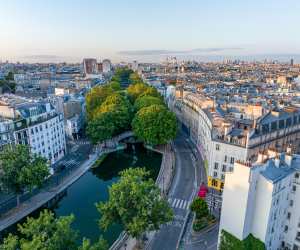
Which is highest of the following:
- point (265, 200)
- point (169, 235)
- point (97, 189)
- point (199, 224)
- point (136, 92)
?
point (136, 92)

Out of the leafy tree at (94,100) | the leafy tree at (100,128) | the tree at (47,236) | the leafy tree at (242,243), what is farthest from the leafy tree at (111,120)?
the leafy tree at (242,243)

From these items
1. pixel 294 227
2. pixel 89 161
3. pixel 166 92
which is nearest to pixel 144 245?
pixel 294 227

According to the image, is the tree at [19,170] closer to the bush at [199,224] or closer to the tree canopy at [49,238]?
the tree canopy at [49,238]

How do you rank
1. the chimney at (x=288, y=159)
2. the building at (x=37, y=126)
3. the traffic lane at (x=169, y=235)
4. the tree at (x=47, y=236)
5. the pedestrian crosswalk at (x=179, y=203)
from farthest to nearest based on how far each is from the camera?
the building at (x=37, y=126)
the pedestrian crosswalk at (x=179, y=203)
the traffic lane at (x=169, y=235)
the chimney at (x=288, y=159)
the tree at (x=47, y=236)

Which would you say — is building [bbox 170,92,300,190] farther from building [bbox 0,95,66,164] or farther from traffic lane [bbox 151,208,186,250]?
building [bbox 0,95,66,164]

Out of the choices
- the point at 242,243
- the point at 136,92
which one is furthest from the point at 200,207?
the point at 136,92

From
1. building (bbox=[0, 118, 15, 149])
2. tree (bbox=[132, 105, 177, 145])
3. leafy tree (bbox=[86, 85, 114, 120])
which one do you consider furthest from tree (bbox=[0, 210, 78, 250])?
leafy tree (bbox=[86, 85, 114, 120])

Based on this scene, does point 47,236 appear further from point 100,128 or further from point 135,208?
point 100,128
